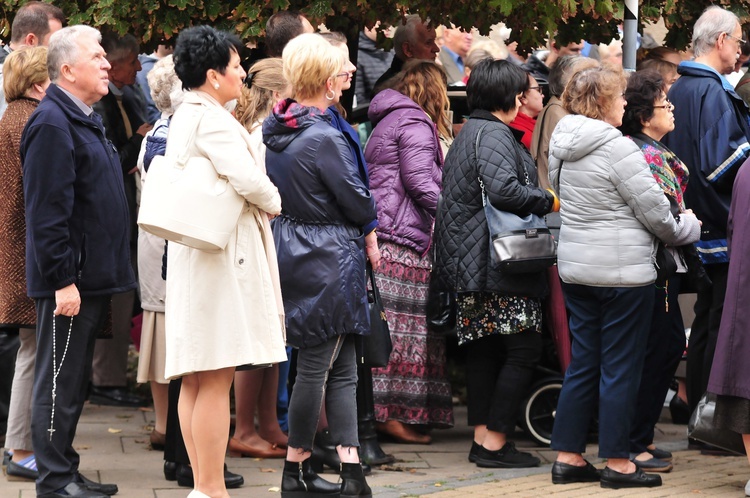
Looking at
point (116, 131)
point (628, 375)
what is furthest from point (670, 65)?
point (116, 131)

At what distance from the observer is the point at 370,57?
32.5ft

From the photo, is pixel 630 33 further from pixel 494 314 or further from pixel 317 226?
pixel 317 226

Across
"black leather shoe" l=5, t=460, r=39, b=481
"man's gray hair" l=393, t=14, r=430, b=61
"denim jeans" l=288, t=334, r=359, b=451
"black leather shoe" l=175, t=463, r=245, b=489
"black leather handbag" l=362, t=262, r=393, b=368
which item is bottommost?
"black leather shoe" l=5, t=460, r=39, b=481

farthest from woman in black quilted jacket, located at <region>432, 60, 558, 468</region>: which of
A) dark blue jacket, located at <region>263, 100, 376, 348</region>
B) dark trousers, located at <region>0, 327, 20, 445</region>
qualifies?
dark trousers, located at <region>0, 327, 20, 445</region>

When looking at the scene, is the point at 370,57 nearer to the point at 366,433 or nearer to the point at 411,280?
the point at 411,280

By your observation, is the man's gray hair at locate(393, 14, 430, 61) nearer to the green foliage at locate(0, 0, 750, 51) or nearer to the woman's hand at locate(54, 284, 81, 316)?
the green foliage at locate(0, 0, 750, 51)

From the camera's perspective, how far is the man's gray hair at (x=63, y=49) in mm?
5520

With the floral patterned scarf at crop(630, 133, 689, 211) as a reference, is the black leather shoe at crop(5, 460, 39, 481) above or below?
below

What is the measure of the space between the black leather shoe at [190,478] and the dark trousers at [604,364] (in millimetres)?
1548

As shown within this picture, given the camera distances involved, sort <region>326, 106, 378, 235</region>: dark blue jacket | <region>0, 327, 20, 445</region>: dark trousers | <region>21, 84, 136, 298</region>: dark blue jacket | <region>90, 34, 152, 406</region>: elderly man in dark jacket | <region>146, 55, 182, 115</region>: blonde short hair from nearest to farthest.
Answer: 1. <region>21, 84, 136, 298</region>: dark blue jacket
2. <region>326, 106, 378, 235</region>: dark blue jacket
3. <region>146, 55, 182, 115</region>: blonde short hair
4. <region>0, 327, 20, 445</region>: dark trousers
5. <region>90, 34, 152, 406</region>: elderly man in dark jacket

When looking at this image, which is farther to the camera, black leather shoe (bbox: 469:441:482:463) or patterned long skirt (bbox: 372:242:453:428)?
patterned long skirt (bbox: 372:242:453:428)

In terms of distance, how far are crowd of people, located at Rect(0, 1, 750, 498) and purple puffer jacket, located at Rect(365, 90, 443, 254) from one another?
0.04 feet

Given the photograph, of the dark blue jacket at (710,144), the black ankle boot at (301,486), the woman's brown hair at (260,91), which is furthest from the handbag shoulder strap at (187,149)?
the dark blue jacket at (710,144)

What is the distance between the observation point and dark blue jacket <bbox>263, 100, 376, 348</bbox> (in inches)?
211
